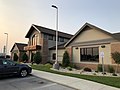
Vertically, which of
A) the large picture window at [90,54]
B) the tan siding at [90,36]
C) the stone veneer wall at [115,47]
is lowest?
the large picture window at [90,54]

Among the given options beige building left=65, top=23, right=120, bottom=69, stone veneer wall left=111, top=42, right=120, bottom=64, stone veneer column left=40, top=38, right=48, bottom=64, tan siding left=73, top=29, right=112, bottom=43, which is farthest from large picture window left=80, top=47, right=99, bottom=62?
A: stone veneer column left=40, top=38, right=48, bottom=64

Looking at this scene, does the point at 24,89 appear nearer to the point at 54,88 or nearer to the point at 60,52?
the point at 54,88

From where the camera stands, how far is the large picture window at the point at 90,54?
1874 centimetres

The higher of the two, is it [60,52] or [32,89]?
[60,52]

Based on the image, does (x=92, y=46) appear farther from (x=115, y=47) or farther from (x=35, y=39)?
(x=35, y=39)

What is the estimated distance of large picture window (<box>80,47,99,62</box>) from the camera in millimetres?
18739

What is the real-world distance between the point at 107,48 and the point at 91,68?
11.1 feet

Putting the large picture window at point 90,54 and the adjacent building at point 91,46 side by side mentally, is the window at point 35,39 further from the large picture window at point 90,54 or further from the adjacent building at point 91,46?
the large picture window at point 90,54

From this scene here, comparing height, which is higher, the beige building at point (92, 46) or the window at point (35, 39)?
the window at point (35, 39)

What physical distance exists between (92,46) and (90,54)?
114 centimetres

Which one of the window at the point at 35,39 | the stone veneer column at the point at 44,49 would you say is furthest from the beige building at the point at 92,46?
the window at the point at 35,39

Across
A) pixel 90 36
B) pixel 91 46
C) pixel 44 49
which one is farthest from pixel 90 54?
pixel 44 49

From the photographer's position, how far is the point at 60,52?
86.2 feet

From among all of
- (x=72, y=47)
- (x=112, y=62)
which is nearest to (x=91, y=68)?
(x=112, y=62)
